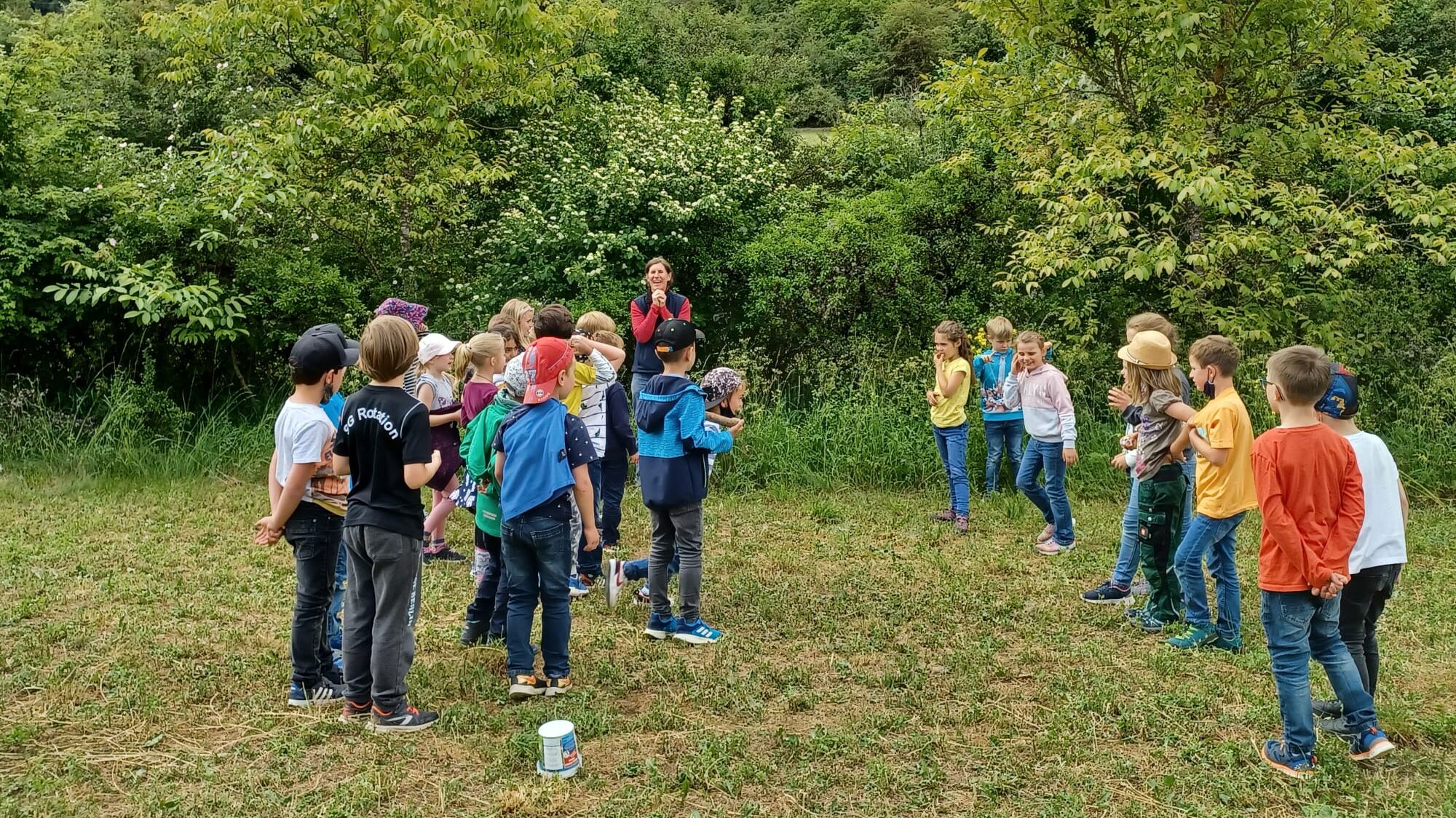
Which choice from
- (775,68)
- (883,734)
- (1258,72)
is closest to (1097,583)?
(883,734)

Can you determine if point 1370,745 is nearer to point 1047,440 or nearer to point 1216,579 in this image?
point 1216,579

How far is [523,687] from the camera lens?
4.57 metres

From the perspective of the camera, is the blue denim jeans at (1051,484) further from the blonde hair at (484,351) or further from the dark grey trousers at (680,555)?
the blonde hair at (484,351)

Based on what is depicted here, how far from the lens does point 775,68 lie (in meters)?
19.1

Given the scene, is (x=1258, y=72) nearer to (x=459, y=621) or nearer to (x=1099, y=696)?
(x=1099, y=696)

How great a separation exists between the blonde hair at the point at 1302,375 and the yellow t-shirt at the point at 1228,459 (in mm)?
1106

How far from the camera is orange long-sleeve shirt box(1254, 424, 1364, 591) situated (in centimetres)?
376

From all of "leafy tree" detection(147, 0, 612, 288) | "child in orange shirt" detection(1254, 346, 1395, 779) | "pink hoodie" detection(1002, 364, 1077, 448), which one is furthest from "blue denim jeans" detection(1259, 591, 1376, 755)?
"leafy tree" detection(147, 0, 612, 288)

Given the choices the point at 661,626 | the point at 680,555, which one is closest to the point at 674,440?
the point at 680,555

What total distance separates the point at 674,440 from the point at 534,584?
3.37 feet

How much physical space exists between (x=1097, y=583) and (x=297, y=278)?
774 centimetres

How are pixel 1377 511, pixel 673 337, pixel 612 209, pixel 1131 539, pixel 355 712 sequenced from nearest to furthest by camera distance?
pixel 1377 511 < pixel 355 712 < pixel 673 337 < pixel 1131 539 < pixel 612 209

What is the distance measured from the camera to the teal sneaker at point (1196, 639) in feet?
17.2

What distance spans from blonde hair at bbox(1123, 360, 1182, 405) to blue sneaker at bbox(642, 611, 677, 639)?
2700 mm
